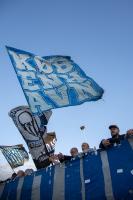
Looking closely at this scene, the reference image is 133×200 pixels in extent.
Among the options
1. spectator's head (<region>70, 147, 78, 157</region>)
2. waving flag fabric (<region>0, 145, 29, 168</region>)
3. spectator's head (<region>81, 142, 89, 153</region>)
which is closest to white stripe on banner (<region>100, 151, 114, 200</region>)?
spectator's head (<region>81, 142, 89, 153</region>)

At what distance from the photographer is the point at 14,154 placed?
1582 centimetres

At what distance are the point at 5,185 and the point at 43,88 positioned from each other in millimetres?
3662

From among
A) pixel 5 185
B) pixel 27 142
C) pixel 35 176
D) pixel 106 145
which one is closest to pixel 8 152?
pixel 27 142

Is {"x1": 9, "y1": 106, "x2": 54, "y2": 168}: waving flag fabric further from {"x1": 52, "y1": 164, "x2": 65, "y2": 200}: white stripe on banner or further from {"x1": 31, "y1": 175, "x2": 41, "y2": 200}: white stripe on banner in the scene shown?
{"x1": 52, "y1": 164, "x2": 65, "y2": 200}: white stripe on banner

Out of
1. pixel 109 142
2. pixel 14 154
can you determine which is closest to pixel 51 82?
pixel 109 142

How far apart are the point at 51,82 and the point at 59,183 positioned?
11.3 ft

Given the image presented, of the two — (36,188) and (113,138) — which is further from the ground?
(113,138)

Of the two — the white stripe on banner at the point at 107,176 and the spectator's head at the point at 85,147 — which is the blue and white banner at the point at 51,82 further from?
the white stripe on banner at the point at 107,176

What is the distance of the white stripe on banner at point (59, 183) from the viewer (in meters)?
9.22

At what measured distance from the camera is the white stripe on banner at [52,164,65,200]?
9.22 m

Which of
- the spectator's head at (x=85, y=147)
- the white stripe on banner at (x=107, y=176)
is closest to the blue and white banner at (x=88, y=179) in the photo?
the white stripe on banner at (x=107, y=176)

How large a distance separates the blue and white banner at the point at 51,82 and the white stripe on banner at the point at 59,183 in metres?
1.89

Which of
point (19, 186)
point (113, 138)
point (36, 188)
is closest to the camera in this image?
point (113, 138)

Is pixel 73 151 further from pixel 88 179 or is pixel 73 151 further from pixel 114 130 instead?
pixel 114 130
